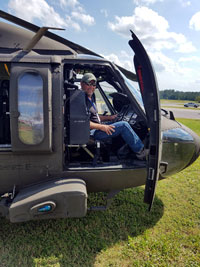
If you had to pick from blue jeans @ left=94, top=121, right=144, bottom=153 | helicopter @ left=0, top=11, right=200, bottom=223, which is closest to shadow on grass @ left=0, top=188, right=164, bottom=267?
helicopter @ left=0, top=11, right=200, bottom=223

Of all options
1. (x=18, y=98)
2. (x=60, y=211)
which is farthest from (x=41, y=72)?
(x=60, y=211)

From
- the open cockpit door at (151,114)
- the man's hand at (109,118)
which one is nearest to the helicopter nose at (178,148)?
the open cockpit door at (151,114)

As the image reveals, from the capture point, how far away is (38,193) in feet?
6.66

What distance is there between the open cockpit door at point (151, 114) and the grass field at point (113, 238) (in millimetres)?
Result: 611

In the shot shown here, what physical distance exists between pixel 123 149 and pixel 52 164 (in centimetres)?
116

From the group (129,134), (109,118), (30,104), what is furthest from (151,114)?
(109,118)

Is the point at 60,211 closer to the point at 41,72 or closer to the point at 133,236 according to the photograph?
the point at 133,236

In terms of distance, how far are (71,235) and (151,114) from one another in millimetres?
1798

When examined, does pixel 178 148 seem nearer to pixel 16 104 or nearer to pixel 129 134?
pixel 129 134

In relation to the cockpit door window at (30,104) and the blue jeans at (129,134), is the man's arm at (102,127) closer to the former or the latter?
the blue jeans at (129,134)

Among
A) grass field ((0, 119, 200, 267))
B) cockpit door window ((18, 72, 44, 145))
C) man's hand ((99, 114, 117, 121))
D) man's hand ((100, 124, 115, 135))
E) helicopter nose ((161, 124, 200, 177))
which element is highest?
cockpit door window ((18, 72, 44, 145))

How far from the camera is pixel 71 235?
2334 mm

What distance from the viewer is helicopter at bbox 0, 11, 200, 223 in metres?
2.01

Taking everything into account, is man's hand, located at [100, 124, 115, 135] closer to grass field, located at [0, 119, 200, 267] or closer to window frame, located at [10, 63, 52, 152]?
window frame, located at [10, 63, 52, 152]
